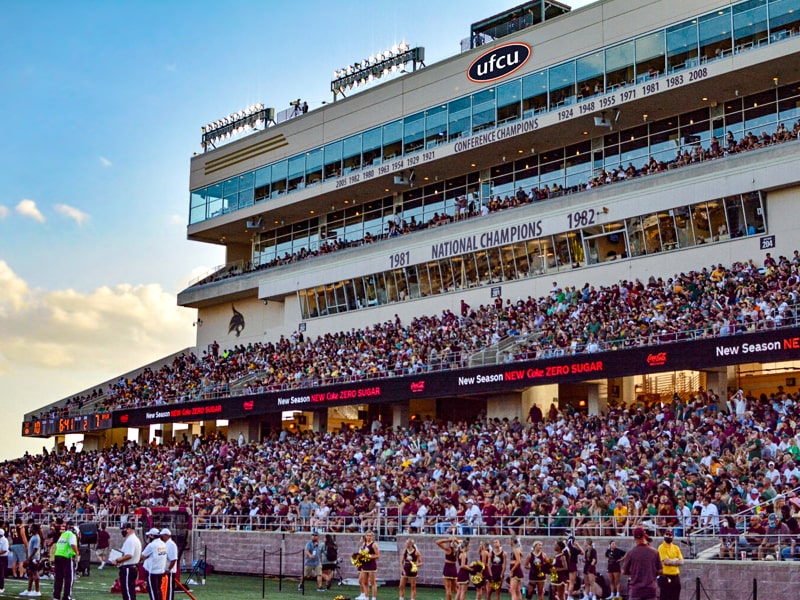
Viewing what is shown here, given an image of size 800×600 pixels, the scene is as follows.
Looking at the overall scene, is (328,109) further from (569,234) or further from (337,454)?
(337,454)

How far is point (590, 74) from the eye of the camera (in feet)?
151

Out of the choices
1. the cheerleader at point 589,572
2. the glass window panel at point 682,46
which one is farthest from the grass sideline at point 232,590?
the glass window panel at point 682,46

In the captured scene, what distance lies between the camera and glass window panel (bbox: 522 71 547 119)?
4762 cm

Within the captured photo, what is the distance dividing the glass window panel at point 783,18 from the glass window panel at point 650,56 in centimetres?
465

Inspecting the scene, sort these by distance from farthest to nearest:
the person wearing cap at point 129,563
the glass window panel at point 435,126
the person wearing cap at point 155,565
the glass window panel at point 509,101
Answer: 1. the glass window panel at point 435,126
2. the glass window panel at point 509,101
3. the person wearing cap at point 129,563
4. the person wearing cap at point 155,565

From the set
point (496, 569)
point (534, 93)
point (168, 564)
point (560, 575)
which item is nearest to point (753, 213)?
point (534, 93)

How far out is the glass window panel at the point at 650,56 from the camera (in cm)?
4350

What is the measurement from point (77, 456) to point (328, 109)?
76.1 feet

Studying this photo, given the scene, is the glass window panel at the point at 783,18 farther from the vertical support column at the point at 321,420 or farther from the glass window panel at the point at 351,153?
the vertical support column at the point at 321,420

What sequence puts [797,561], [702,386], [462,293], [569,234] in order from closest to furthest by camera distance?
[797,561] < [702,386] < [569,234] < [462,293]

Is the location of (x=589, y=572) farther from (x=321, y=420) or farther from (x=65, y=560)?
(x=321, y=420)

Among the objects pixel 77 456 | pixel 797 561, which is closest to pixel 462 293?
pixel 77 456

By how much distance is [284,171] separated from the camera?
61.3m

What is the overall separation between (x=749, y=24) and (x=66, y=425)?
1680 inches
